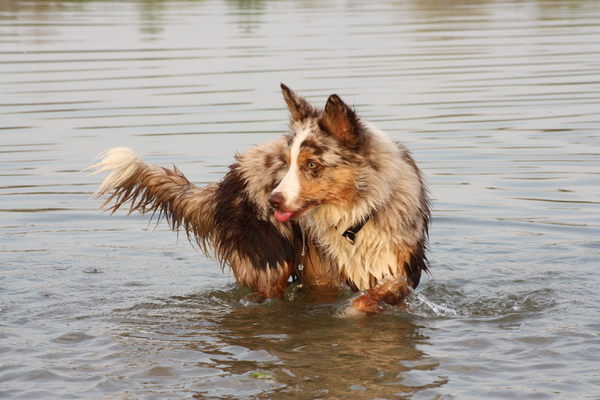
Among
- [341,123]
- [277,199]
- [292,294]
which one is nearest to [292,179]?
[277,199]

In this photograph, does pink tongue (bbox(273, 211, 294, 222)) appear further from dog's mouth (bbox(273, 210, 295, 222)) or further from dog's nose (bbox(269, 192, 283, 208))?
dog's nose (bbox(269, 192, 283, 208))

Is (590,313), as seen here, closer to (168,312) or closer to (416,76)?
(168,312)

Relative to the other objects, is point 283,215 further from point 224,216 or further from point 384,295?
point 384,295

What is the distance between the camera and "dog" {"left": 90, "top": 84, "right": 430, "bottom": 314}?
6.21m

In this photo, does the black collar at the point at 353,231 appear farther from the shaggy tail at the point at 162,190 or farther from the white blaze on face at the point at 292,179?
the shaggy tail at the point at 162,190

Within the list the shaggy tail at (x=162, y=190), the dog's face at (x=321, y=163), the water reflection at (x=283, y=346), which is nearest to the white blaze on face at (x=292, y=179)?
the dog's face at (x=321, y=163)

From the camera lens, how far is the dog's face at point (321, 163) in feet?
20.1

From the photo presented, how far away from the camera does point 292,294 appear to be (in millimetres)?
7309

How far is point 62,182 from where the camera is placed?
1169 cm

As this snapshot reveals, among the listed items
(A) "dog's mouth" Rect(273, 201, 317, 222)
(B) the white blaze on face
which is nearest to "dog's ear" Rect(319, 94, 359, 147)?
(B) the white blaze on face

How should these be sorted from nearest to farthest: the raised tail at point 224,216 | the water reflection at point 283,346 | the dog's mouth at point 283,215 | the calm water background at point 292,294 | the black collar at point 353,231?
the water reflection at point 283,346 → the calm water background at point 292,294 → the dog's mouth at point 283,215 → the black collar at point 353,231 → the raised tail at point 224,216

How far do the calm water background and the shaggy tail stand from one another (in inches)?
27.5

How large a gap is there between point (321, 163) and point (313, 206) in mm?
325

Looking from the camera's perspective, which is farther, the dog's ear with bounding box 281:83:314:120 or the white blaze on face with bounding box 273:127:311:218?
the dog's ear with bounding box 281:83:314:120
